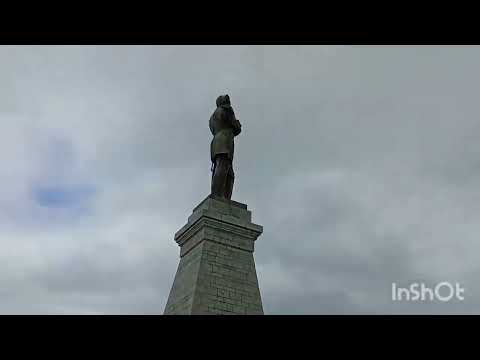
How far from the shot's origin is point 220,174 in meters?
15.6

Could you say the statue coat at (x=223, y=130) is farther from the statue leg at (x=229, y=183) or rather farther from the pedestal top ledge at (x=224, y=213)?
the pedestal top ledge at (x=224, y=213)

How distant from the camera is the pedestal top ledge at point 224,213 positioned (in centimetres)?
1451

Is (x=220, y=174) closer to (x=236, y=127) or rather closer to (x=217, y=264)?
(x=236, y=127)

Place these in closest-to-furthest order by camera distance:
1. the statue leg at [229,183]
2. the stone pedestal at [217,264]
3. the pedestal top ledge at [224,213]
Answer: the stone pedestal at [217,264] < the pedestal top ledge at [224,213] < the statue leg at [229,183]

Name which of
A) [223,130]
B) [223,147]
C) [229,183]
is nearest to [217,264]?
[229,183]

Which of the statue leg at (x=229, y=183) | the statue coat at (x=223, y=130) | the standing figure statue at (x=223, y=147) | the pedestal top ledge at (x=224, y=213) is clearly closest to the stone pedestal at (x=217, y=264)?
the pedestal top ledge at (x=224, y=213)

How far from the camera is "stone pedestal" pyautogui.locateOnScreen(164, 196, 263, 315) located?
13219 mm

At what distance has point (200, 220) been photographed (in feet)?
47.0

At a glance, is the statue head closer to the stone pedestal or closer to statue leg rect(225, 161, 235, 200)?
statue leg rect(225, 161, 235, 200)

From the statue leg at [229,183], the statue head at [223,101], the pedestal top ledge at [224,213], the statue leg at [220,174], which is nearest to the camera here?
the pedestal top ledge at [224,213]
